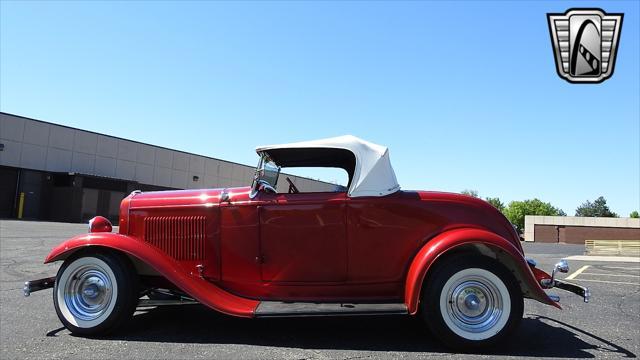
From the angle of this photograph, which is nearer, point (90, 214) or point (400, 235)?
point (400, 235)

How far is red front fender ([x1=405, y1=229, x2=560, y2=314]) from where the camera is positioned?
4066mm

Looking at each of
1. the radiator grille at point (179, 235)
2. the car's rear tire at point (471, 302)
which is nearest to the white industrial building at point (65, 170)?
the radiator grille at point (179, 235)

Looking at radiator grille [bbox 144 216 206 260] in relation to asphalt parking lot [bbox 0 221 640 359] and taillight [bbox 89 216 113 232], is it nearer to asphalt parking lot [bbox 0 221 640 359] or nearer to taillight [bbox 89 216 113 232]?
taillight [bbox 89 216 113 232]

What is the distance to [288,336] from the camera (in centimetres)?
437

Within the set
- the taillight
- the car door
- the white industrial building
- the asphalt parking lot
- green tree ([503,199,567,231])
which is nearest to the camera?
the asphalt parking lot

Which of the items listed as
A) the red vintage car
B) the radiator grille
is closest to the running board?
the red vintage car

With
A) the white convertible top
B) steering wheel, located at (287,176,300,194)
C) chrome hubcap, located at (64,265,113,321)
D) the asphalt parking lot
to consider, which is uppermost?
the white convertible top

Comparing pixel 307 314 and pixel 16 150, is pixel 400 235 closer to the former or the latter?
pixel 307 314

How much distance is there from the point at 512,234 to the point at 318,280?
189cm

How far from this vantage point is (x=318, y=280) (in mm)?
4465

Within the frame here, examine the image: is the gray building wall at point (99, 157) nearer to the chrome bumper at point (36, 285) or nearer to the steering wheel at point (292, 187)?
the chrome bumper at point (36, 285)

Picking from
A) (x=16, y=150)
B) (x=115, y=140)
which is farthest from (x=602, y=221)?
(x=16, y=150)

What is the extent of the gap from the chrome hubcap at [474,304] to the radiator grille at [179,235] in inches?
95.4

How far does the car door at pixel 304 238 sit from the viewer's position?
4.43 metres
